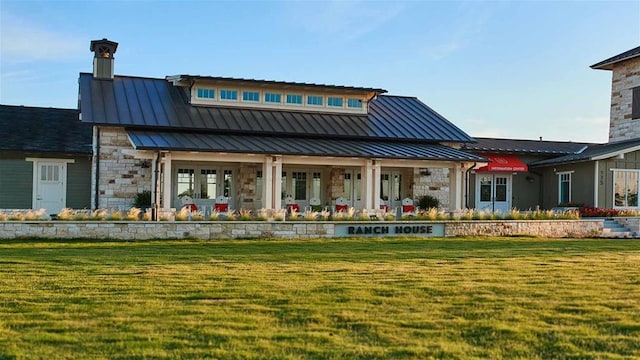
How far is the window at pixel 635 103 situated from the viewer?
92.5 feet

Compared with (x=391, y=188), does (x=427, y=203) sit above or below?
below

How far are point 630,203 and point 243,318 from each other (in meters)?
23.1

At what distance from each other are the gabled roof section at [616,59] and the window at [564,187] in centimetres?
631

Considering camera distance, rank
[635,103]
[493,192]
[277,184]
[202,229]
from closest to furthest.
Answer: [202,229], [277,184], [635,103], [493,192]

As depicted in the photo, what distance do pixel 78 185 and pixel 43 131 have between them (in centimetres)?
299

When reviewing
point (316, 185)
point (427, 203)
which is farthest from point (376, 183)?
point (316, 185)

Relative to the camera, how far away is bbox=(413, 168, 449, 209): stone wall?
2553cm

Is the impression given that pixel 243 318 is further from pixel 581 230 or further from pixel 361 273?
pixel 581 230

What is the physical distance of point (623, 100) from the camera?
29188 millimetres

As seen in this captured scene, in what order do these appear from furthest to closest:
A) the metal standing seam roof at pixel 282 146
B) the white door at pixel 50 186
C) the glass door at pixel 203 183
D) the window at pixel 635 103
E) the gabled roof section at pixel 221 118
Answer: the window at pixel 635 103 → the glass door at pixel 203 183 → the white door at pixel 50 186 → the gabled roof section at pixel 221 118 → the metal standing seam roof at pixel 282 146

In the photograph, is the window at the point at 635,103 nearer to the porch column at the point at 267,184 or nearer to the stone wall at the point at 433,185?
the stone wall at the point at 433,185

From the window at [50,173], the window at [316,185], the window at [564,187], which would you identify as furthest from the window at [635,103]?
the window at [50,173]

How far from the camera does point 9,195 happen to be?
22.3 metres

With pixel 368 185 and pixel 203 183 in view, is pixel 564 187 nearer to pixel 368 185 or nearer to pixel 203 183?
pixel 368 185
